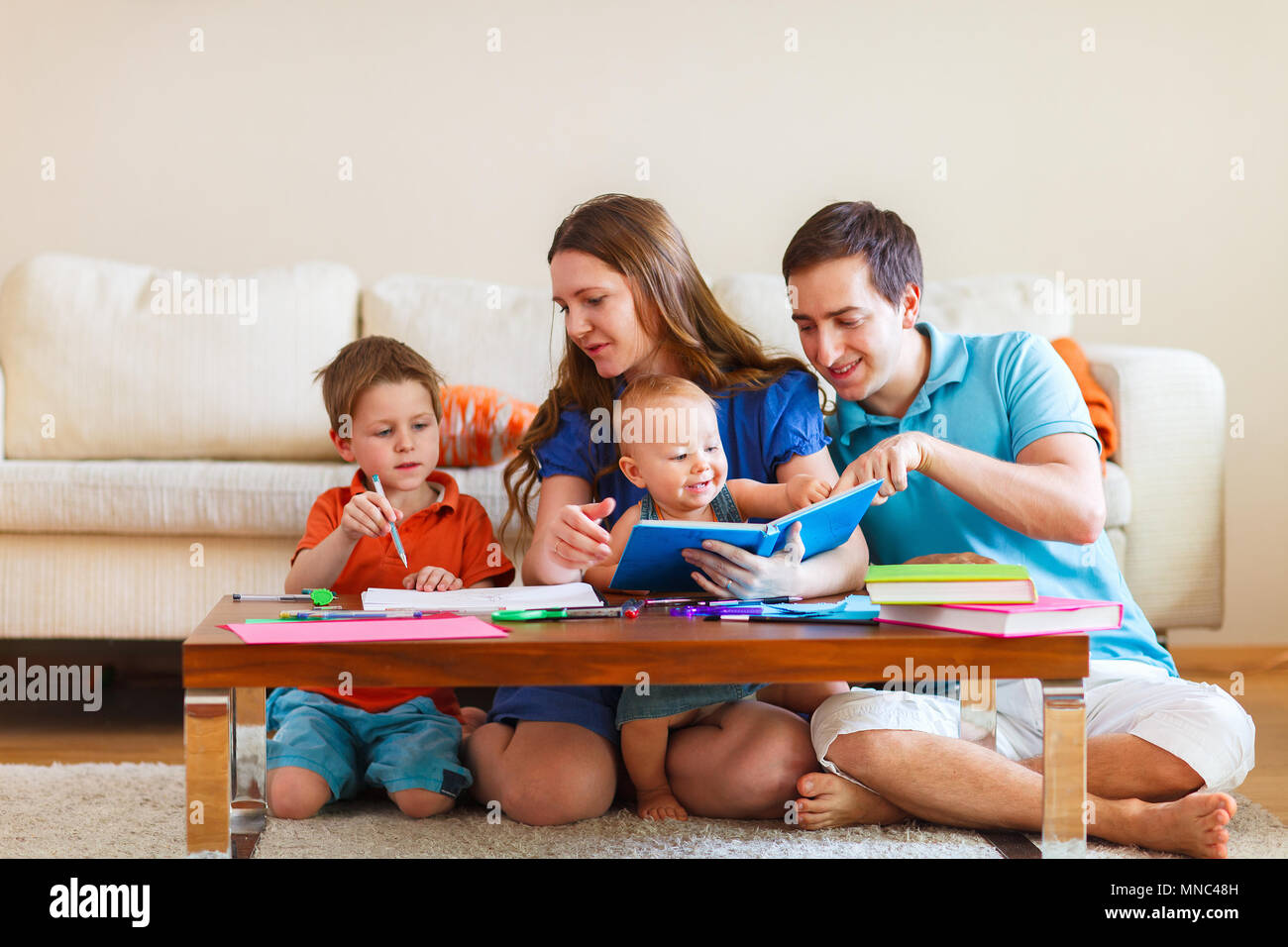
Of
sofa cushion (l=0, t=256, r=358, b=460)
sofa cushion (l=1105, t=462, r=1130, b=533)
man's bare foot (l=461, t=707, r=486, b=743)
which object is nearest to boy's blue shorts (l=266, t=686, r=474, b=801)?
man's bare foot (l=461, t=707, r=486, b=743)

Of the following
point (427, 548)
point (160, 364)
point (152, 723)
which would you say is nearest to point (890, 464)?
point (427, 548)

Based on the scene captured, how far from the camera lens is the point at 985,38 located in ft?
10.3

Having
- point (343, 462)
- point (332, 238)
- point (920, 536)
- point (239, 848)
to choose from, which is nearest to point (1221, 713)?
point (920, 536)

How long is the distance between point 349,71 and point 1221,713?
2.61m

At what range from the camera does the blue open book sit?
124 centimetres

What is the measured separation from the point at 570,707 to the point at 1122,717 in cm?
68

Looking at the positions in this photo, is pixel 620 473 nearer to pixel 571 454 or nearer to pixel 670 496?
pixel 571 454

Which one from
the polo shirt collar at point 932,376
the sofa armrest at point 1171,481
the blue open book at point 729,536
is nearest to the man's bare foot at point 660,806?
the blue open book at point 729,536

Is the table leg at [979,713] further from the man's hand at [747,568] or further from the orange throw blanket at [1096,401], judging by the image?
the orange throw blanket at [1096,401]

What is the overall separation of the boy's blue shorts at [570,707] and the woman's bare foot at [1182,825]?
61 cm

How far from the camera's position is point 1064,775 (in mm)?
1130

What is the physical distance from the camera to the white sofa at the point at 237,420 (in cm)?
225

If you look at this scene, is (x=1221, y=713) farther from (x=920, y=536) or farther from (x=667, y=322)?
(x=667, y=322)

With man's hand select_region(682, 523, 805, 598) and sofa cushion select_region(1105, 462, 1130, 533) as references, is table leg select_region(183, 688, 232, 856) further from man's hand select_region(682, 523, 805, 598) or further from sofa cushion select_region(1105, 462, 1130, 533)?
sofa cushion select_region(1105, 462, 1130, 533)
